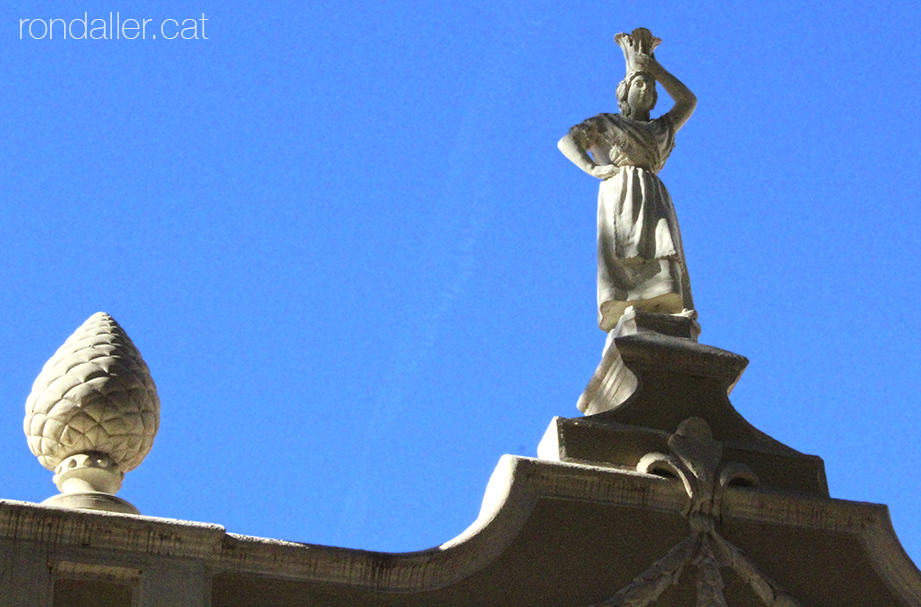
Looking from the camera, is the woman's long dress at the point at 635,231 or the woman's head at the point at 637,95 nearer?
the woman's long dress at the point at 635,231

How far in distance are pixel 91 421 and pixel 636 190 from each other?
3720mm

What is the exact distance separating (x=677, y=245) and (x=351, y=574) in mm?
3142

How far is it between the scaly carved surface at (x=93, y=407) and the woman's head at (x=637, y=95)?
12.8 feet

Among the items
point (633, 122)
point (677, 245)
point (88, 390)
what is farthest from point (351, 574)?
point (633, 122)

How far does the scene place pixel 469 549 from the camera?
27.9 ft

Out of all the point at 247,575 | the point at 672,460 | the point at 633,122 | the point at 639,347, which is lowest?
Result: the point at 247,575

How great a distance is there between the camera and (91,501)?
27.4ft

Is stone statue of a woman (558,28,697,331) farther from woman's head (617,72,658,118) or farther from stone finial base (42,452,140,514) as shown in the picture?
stone finial base (42,452,140,514)

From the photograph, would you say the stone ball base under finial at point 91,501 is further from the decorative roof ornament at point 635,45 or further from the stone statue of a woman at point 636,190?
the decorative roof ornament at point 635,45

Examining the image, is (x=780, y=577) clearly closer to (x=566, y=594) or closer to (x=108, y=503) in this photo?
(x=566, y=594)

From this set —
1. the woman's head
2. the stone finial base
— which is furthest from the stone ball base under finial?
the woman's head

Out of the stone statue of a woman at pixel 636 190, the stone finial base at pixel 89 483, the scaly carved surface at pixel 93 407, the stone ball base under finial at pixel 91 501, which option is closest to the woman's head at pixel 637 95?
the stone statue of a woman at pixel 636 190

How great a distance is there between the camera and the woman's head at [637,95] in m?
11.0

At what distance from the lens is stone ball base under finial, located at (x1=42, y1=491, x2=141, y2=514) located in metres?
8.34
